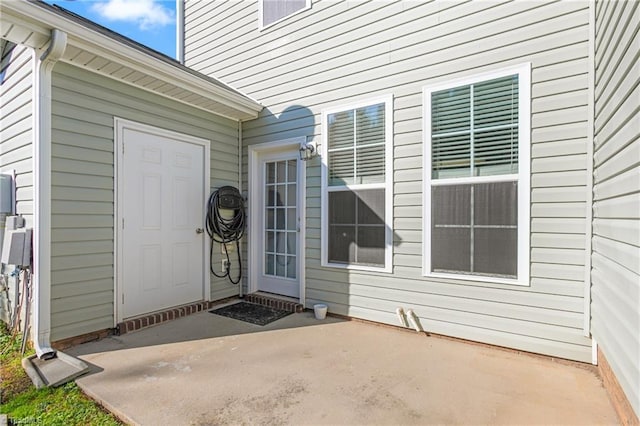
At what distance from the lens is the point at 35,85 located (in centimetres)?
290

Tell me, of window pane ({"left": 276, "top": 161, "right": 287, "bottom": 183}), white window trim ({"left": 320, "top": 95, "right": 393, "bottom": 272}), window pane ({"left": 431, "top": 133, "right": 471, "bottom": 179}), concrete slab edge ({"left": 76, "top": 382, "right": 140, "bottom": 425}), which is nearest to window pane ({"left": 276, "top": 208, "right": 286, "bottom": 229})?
window pane ({"left": 276, "top": 161, "right": 287, "bottom": 183})

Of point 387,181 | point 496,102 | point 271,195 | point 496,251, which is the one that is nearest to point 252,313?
point 271,195

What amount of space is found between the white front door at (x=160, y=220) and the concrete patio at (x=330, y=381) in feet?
1.96

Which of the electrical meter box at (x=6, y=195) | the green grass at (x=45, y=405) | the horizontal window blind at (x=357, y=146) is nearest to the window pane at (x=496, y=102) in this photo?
the horizontal window blind at (x=357, y=146)

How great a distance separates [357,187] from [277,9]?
285 cm

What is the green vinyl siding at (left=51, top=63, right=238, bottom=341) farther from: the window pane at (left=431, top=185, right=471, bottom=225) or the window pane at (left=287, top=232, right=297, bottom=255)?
the window pane at (left=431, top=185, right=471, bottom=225)

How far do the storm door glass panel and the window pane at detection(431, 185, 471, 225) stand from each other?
6.25 ft

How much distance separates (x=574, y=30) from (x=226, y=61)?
450 cm

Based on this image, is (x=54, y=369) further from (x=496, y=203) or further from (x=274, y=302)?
(x=496, y=203)

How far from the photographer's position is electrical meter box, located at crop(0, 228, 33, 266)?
284cm

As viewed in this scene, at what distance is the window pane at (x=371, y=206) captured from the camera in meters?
3.70

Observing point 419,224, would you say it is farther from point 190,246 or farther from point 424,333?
point 190,246

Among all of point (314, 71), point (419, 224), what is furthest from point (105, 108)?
point (419, 224)

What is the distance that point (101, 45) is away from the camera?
9.80 ft
